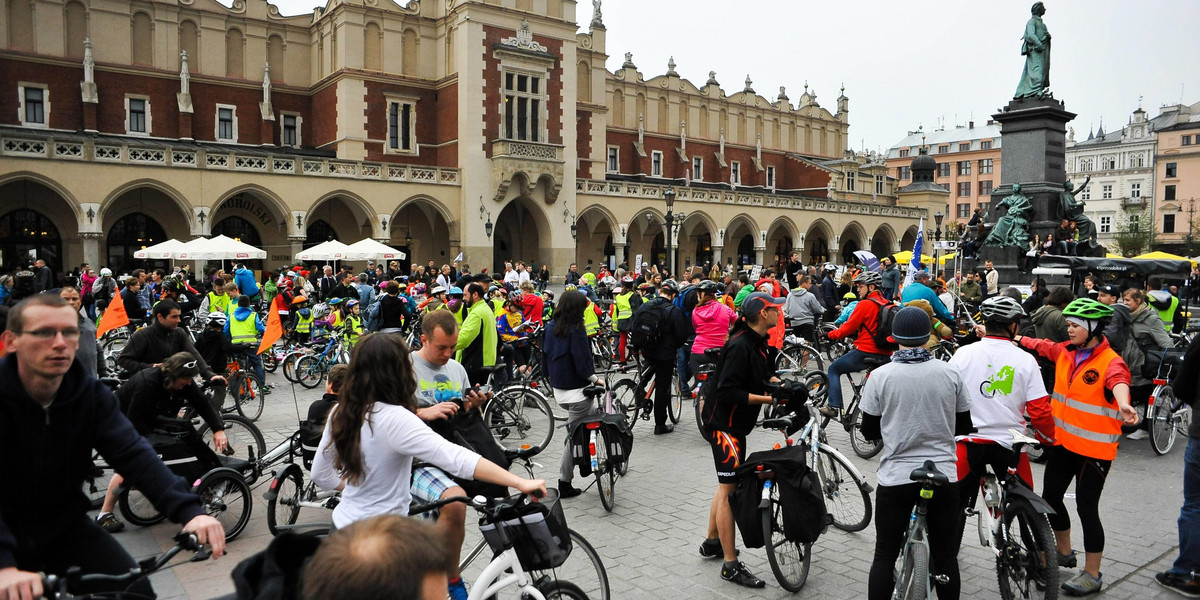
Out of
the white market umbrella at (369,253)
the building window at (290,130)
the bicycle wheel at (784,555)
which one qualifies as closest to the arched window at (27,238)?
the white market umbrella at (369,253)

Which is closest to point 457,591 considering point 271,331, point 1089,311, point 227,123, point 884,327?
point 1089,311

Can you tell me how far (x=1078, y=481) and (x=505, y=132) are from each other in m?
30.8

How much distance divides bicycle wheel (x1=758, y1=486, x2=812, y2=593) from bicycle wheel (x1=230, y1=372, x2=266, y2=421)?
25.0 feet

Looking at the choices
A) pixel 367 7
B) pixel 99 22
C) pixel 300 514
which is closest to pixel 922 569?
pixel 300 514

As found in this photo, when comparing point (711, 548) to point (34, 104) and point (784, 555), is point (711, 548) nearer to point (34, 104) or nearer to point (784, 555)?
point (784, 555)

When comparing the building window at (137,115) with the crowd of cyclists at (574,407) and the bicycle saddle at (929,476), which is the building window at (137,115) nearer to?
the crowd of cyclists at (574,407)

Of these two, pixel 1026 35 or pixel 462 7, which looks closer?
pixel 1026 35

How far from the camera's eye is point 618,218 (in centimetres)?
3734

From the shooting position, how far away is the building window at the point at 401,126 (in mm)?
35531

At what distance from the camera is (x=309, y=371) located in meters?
13.3

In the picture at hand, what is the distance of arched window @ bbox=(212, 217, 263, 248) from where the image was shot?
3043cm

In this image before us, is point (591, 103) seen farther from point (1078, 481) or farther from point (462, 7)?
point (1078, 481)

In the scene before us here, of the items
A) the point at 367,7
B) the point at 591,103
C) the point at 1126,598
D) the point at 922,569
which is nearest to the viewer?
the point at 922,569

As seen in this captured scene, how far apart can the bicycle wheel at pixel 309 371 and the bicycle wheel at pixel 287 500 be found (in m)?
7.41
